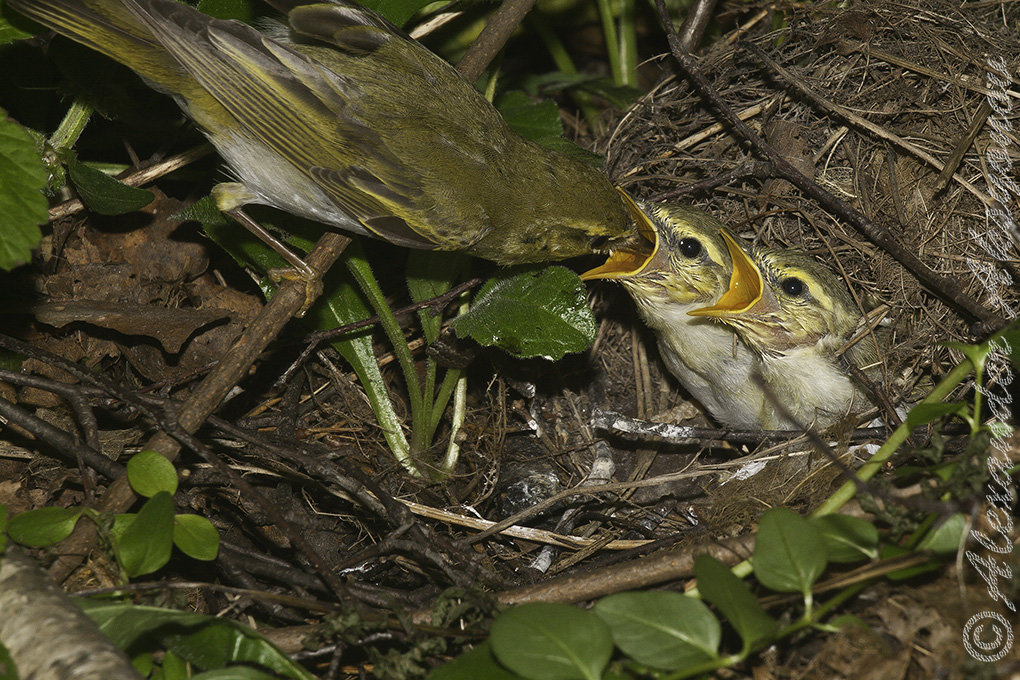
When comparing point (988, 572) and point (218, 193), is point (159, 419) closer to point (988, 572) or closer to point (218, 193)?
point (218, 193)

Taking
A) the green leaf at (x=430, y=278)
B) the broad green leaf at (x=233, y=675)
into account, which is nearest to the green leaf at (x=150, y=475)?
the broad green leaf at (x=233, y=675)

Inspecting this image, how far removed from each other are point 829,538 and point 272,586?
1617 millimetres

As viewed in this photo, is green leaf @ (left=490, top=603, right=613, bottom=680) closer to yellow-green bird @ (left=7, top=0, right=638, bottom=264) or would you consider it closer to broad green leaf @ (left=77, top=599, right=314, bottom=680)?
broad green leaf @ (left=77, top=599, right=314, bottom=680)

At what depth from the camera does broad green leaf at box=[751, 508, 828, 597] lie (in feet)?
5.03

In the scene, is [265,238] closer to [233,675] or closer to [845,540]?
[233,675]

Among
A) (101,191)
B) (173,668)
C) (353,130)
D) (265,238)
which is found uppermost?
(353,130)

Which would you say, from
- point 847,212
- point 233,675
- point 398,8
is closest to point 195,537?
point 233,675

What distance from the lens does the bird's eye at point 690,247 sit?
293 cm

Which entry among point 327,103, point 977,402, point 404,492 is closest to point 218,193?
point 327,103

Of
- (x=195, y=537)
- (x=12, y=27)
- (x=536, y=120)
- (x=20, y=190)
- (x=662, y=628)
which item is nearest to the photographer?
(x=662, y=628)

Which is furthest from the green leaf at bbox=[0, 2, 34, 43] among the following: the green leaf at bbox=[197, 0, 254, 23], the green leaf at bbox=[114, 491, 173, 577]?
the green leaf at bbox=[114, 491, 173, 577]

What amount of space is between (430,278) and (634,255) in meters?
0.83

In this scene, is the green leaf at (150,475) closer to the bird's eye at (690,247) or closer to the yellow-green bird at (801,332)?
the yellow-green bird at (801,332)

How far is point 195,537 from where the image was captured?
189 cm
